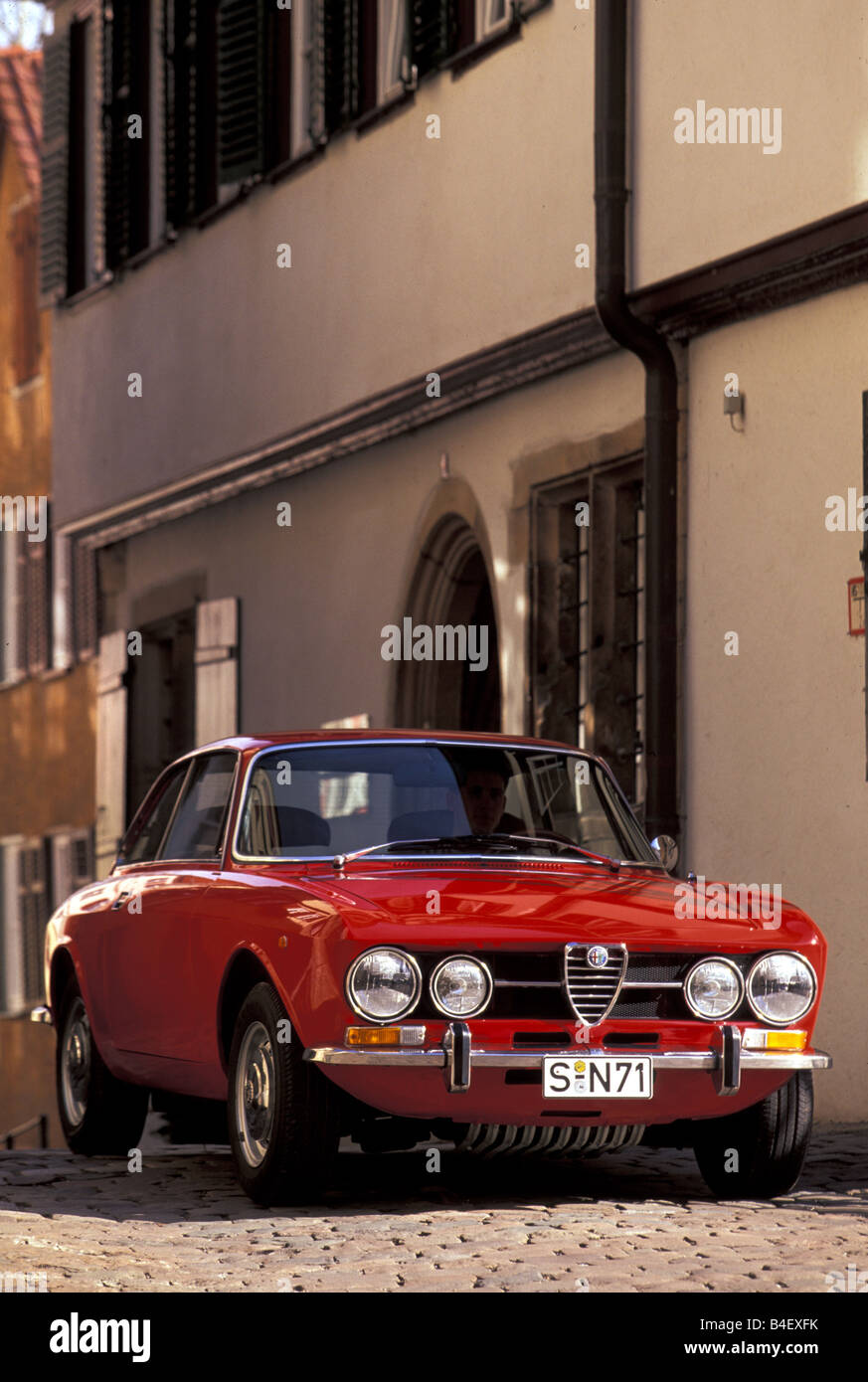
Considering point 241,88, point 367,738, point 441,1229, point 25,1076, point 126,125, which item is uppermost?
point 126,125

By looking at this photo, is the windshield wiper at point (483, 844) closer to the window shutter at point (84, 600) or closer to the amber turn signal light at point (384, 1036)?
the amber turn signal light at point (384, 1036)

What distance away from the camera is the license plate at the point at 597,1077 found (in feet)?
27.2

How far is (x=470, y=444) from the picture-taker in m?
16.5

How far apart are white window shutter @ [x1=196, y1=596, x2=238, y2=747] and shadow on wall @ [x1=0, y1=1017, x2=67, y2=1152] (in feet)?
16.8

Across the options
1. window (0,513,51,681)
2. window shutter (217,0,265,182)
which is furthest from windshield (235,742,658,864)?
window (0,513,51,681)

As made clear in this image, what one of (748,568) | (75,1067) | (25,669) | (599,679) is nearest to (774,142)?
(748,568)

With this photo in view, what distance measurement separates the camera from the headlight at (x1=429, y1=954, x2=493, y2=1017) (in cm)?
829

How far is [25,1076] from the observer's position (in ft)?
84.6

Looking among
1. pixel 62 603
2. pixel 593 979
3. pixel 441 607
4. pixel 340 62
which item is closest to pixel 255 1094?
pixel 593 979

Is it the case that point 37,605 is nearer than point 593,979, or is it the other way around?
point 593,979

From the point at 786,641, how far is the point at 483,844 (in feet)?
13.4

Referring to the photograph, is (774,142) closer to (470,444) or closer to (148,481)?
(470,444)

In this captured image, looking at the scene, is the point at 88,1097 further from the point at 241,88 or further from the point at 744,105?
the point at 241,88

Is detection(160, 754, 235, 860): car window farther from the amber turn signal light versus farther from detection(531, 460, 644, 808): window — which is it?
detection(531, 460, 644, 808): window
